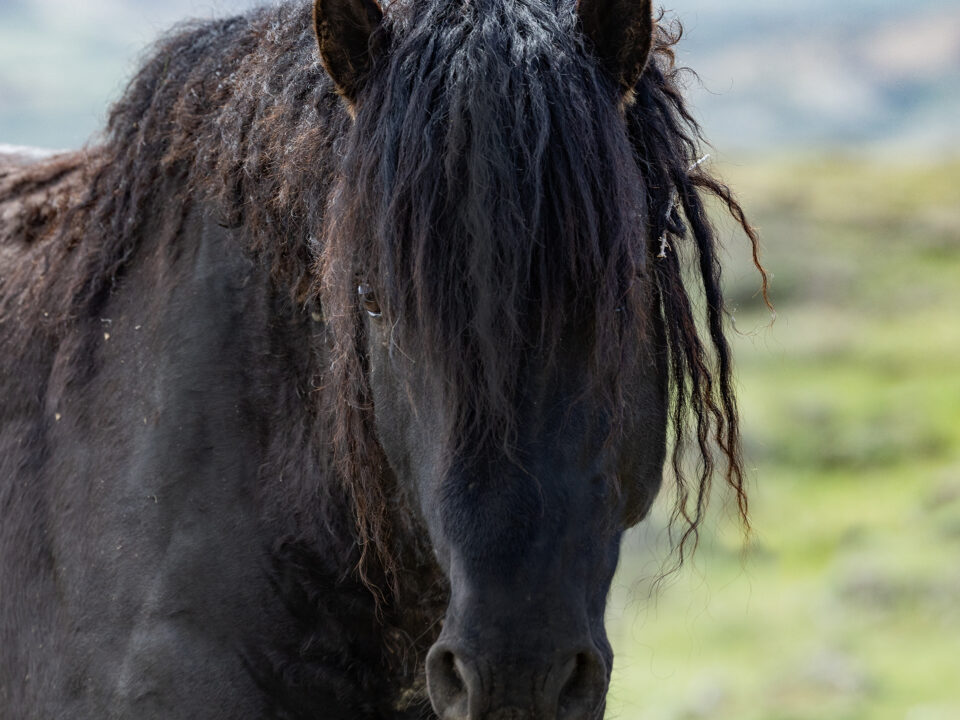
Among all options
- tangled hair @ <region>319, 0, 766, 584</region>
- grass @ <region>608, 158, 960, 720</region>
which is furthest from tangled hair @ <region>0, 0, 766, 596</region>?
grass @ <region>608, 158, 960, 720</region>

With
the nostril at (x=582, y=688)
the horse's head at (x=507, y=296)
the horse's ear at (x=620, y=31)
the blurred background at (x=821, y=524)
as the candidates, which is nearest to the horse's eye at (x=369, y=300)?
the horse's head at (x=507, y=296)

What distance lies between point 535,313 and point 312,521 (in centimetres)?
94

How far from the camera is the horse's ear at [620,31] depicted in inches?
102

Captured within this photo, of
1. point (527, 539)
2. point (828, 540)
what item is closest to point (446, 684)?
point (527, 539)

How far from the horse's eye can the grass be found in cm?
110

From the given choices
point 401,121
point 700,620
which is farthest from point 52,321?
point 700,620

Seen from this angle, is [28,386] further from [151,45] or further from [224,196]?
[151,45]

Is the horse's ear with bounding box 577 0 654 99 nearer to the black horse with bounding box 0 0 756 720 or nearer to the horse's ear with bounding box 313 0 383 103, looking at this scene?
the black horse with bounding box 0 0 756 720

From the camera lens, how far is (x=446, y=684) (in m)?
2.33

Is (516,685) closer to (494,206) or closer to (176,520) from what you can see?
(494,206)

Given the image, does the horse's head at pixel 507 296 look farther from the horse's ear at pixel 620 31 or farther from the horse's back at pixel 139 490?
the horse's back at pixel 139 490

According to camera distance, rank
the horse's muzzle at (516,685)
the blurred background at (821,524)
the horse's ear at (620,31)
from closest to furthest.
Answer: the horse's muzzle at (516,685) → the horse's ear at (620,31) → the blurred background at (821,524)

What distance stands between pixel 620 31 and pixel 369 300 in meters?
0.85

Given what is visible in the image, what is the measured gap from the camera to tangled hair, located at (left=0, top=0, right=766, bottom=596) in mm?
2383
